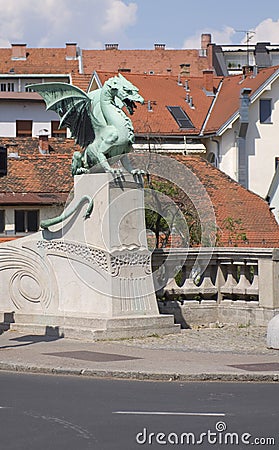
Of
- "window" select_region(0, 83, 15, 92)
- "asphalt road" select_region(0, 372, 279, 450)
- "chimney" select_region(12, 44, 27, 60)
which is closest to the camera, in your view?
"asphalt road" select_region(0, 372, 279, 450)

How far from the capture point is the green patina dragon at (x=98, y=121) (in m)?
18.7

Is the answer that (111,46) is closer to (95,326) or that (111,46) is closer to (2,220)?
(2,220)

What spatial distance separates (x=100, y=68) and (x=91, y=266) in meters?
75.7

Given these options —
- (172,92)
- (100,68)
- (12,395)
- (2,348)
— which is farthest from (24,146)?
(12,395)

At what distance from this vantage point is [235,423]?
34.4ft

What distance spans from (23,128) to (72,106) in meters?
64.1

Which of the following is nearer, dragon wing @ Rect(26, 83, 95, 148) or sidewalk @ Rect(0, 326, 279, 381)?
sidewalk @ Rect(0, 326, 279, 381)

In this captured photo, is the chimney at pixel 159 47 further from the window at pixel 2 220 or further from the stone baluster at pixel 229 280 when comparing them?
the stone baluster at pixel 229 280

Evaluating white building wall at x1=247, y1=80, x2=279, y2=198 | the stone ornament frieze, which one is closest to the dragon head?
the stone ornament frieze

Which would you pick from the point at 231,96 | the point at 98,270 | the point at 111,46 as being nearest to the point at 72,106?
the point at 98,270

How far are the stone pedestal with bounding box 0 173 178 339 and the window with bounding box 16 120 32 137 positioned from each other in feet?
209

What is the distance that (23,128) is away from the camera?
82.7m

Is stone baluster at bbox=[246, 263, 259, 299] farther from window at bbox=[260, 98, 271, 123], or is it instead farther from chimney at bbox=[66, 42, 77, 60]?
chimney at bbox=[66, 42, 77, 60]

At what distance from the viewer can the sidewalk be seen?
14125mm
